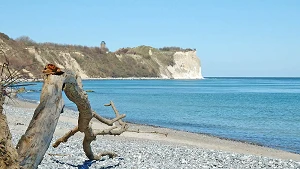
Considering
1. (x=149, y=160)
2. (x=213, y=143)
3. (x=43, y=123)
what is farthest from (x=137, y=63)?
(x=43, y=123)

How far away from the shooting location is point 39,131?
15.1 feet

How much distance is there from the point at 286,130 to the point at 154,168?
17524mm

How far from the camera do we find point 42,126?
15.2ft

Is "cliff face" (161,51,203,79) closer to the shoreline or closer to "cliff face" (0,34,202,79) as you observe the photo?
"cliff face" (0,34,202,79)


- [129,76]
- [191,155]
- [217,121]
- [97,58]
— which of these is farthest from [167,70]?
[191,155]

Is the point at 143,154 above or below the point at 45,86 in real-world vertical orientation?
below

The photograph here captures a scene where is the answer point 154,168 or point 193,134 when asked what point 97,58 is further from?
point 154,168

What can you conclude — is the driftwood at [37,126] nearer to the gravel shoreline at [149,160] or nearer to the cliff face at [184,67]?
the gravel shoreline at [149,160]

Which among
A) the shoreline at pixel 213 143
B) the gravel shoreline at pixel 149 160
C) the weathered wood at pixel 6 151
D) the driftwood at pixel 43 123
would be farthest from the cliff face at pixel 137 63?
the weathered wood at pixel 6 151

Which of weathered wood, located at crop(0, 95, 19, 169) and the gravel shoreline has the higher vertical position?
weathered wood, located at crop(0, 95, 19, 169)

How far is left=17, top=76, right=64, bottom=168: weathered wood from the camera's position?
4504 millimetres

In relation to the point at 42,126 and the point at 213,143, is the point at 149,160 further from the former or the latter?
the point at 213,143

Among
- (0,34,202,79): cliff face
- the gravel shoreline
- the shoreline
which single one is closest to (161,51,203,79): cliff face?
(0,34,202,79): cliff face

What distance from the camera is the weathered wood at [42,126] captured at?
4.50m
